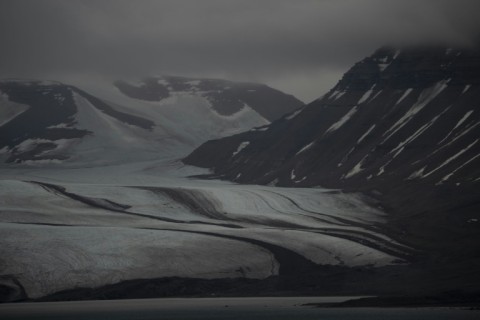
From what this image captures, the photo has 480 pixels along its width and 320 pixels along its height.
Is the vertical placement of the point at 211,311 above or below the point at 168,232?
below

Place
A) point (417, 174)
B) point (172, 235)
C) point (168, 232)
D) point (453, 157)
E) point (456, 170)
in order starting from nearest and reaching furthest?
1. point (172, 235)
2. point (168, 232)
3. point (456, 170)
4. point (453, 157)
5. point (417, 174)

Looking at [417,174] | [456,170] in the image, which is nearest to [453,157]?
[417,174]

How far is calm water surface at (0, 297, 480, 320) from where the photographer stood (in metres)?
92.6

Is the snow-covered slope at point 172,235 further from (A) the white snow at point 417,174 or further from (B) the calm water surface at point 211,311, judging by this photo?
(A) the white snow at point 417,174

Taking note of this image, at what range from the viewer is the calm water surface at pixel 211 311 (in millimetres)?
92562

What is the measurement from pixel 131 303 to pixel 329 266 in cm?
3279

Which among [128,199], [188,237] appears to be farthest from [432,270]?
[128,199]

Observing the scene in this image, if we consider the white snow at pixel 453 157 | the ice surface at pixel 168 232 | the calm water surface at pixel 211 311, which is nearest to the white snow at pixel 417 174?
the white snow at pixel 453 157

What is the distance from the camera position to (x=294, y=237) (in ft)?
480

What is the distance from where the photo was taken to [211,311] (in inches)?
3981

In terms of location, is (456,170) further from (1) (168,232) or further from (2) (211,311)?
(2) (211,311)

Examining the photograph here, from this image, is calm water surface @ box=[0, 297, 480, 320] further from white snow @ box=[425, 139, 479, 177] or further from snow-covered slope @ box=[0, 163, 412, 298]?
white snow @ box=[425, 139, 479, 177]

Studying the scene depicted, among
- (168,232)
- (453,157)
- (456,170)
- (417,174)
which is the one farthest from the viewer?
(417,174)

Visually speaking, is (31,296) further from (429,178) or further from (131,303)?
(429,178)
